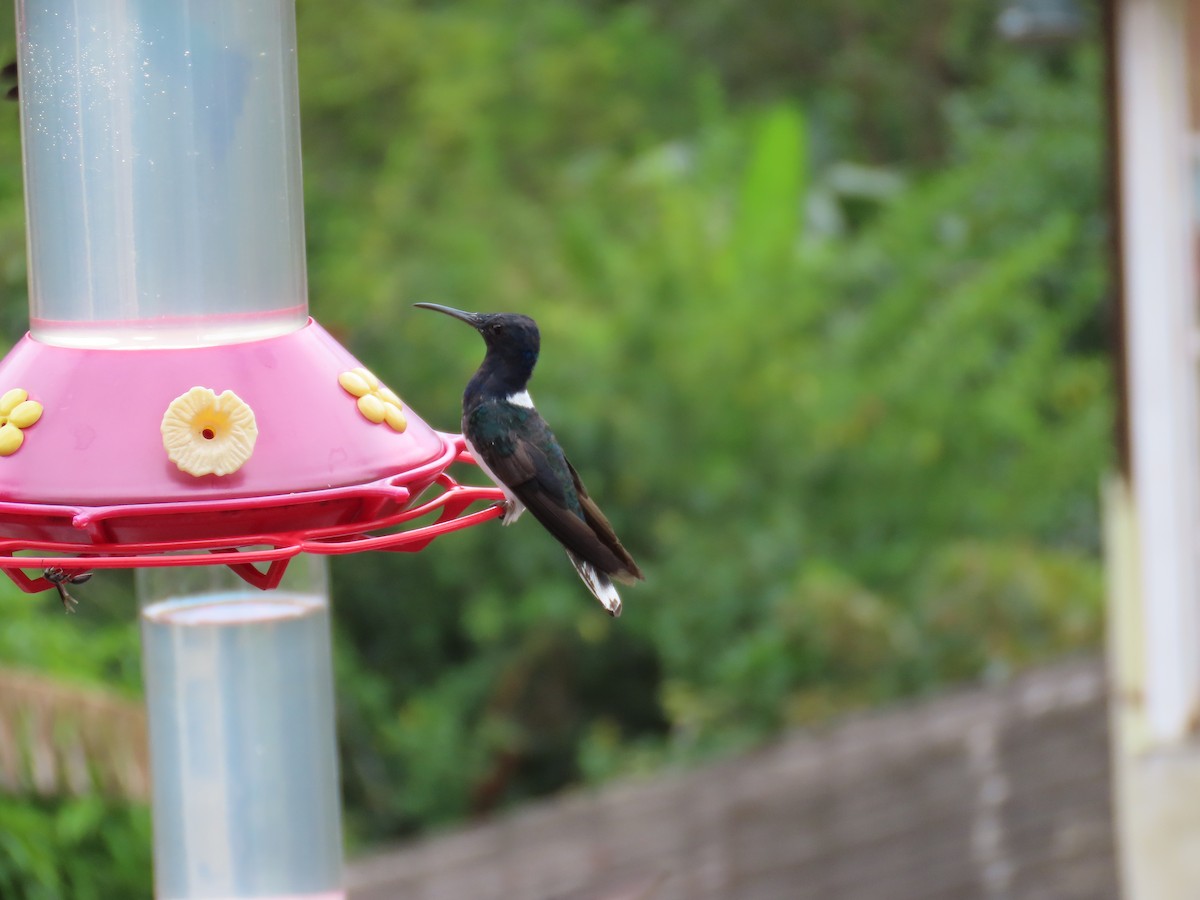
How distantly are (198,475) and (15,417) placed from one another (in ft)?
0.85

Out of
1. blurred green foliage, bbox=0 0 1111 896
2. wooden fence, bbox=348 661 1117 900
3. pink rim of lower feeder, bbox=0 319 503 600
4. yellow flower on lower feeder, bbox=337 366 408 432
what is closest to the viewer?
pink rim of lower feeder, bbox=0 319 503 600

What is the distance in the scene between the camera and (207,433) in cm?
191

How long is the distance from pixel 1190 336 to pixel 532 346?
2.52 meters

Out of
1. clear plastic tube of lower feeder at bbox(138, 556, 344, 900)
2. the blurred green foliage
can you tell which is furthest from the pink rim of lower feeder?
the blurred green foliage

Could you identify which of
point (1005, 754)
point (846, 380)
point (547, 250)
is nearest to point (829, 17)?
point (547, 250)

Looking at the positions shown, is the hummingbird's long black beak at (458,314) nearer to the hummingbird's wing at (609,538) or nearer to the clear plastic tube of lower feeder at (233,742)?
the hummingbird's wing at (609,538)

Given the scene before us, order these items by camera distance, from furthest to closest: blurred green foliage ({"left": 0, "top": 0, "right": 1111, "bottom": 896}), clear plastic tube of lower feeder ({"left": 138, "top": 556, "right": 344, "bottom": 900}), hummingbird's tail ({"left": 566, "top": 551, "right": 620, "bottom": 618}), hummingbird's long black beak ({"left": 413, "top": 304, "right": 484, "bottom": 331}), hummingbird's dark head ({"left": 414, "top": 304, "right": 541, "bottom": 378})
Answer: blurred green foliage ({"left": 0, "top": 0, "right": 1111, "bottom": 896})
clear plastic tube of lower feeder ({"left": 138, "top": 556, "right": 344, "bottom": 900})
hummingbird's dark head ({"left": 414, "top": 304, "right": 541, "bottom": 378})
hummingbird's tail ({"left": 566, "top": 551, "right": 620, "bottom": 618})
hummingbird's long black beak ({"left": 413, "top": 304, "right": 484, "bottom": 331})

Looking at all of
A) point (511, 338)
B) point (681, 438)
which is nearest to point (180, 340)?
point (511, 338)

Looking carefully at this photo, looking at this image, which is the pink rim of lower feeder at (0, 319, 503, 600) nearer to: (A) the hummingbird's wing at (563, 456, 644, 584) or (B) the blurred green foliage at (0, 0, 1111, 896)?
(A) the hummingbird's wing at (563, 456, 644, 584)

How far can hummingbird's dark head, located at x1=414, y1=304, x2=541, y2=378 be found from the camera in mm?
2348

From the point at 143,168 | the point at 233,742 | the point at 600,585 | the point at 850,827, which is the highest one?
the point at 143,168

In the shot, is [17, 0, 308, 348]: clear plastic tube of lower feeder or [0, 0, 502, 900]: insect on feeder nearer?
[0, 0, 502, 900]: insect on feeder

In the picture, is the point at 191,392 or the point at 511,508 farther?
the point at 511,508

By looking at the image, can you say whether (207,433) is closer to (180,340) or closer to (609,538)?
(180,340)
